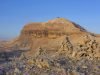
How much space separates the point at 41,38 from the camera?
63062 millimetres

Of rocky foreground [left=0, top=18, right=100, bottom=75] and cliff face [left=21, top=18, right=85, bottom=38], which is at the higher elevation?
cliff face [left=21, top=18, right=85, bottom=38]

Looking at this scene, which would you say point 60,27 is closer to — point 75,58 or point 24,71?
point 75,58

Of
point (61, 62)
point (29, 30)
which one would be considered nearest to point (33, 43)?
point (29, 30)

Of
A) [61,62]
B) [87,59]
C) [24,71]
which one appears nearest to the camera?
[24,71]

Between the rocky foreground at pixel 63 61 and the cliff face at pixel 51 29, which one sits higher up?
the cliff face at pixel 51 29

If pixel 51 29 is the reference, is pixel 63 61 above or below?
below

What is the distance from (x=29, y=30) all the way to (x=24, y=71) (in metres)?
57.1

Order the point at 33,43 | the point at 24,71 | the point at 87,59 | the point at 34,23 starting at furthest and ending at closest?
1. the point at 34,23
2. the point at 33,43
3. the point at 87,59
4. the point at 24,71

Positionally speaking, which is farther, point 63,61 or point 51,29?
point 51,29

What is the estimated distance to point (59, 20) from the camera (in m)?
69.5

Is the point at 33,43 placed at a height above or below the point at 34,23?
below

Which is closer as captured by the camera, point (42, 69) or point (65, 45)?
point (42, 69)

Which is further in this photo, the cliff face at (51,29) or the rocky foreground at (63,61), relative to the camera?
the cliff face at (51,29)

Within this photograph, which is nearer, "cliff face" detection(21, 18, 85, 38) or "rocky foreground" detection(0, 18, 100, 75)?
"rocky foreground" detection(0, 18, 100, 75)
